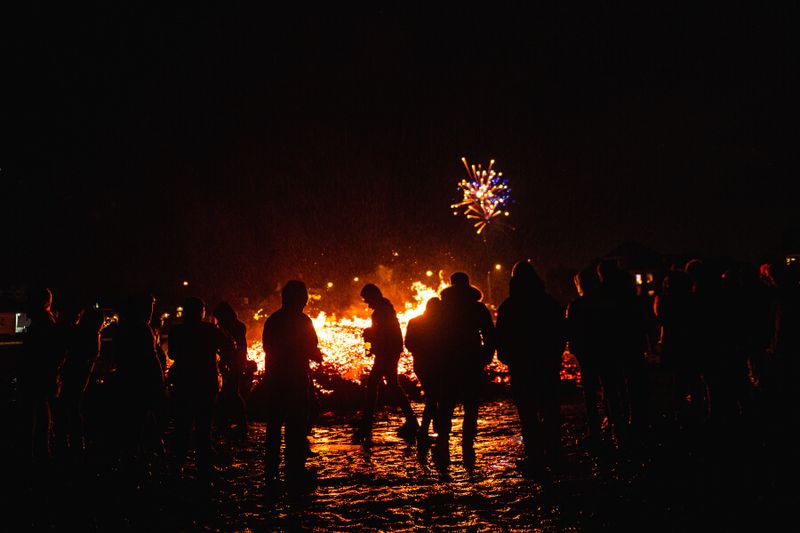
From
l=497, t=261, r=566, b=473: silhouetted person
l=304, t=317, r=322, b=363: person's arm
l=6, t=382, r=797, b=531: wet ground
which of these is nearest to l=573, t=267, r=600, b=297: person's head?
l=497, t=261, r=566, b=473: silhouetted person

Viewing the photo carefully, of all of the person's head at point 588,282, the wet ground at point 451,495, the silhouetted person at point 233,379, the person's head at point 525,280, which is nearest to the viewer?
the wet ground at point 451,495

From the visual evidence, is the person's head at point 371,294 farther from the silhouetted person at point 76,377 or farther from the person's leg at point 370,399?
the silhouetted person at point 76,377

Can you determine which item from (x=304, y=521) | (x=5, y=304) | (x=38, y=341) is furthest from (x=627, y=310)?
(x=5, y=304)

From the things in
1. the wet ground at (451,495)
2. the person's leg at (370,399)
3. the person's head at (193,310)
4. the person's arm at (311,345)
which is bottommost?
the wet ground at (451,495)

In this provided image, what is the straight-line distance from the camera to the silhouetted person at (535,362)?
666 cm

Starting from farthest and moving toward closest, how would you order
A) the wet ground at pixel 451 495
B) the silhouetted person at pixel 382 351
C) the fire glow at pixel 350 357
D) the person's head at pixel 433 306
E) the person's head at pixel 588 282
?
the fire glow at pixel 350 357, the silhouetted person at pixel 382 351, the person's head at pixel 433 306, the person's head at pixel 588 282, the wet ground at pixel 451 495

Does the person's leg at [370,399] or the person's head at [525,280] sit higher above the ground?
the person's head at [525,280]

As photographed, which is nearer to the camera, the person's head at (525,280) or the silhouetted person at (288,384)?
the silhouetted person at (288,384)

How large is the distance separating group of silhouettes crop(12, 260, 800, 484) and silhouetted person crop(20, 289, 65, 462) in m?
0.02

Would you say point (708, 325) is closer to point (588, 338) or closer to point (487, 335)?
point (588, 338)

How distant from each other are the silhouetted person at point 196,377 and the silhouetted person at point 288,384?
60 centimetres

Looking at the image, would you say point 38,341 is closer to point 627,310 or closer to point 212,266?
point 627,310

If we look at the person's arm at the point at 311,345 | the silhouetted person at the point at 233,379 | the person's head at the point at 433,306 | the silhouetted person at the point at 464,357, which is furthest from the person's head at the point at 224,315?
the silhouetted person at the point at 464,357

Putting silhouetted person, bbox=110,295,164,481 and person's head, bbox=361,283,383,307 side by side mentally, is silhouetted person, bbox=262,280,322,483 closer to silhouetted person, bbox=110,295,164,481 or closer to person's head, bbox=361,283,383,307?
silhouetted person, bbox=110,295,164,481
